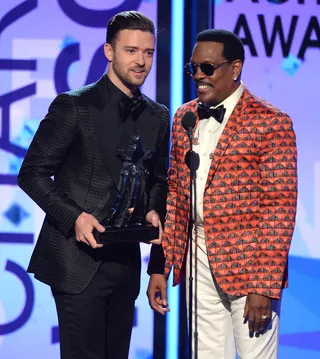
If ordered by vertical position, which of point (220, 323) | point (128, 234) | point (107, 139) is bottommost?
point (220, 323)

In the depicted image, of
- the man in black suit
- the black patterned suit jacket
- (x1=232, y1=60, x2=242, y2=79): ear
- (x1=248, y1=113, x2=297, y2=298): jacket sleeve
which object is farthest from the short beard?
(x1=248, y1=113, x2=297, y2=298): jacket sleeve

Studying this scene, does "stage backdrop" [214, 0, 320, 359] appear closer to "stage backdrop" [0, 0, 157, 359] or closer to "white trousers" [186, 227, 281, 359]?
"stage backdrop" [0, 0, 157, 359]

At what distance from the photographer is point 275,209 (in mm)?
2703

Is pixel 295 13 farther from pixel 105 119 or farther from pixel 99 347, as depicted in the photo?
pixel 99 347

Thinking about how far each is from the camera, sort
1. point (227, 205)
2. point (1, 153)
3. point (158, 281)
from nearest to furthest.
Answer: point (227, 205) < point (158, 281) < point (1, 153)

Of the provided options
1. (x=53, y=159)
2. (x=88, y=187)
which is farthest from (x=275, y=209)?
(x=53, y=159)

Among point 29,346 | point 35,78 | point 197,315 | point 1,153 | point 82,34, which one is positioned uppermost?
point 82,34

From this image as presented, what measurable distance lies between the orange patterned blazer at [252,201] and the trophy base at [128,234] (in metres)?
0.21

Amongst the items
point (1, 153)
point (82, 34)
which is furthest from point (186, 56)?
point (1, 153)

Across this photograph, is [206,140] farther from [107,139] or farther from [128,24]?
[128,24]

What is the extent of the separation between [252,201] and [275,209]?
4.0 inches

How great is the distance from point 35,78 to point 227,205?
5.39ft

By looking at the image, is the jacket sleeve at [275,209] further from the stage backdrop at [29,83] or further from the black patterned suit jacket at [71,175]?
the stage backdrop at [29,83]

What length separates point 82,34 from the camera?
4.01 m
